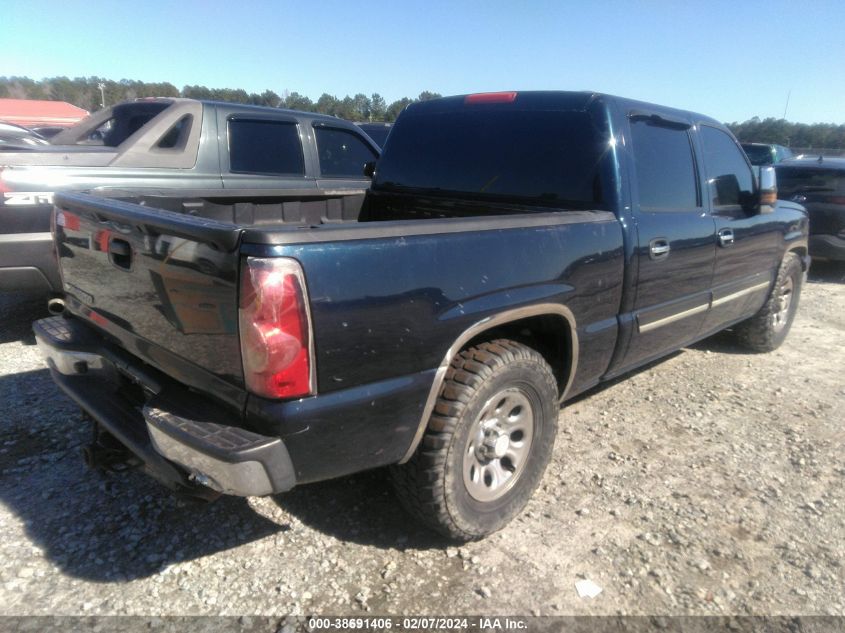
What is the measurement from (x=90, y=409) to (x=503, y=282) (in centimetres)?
171

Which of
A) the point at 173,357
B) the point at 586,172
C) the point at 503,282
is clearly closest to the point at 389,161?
the point at 586,172

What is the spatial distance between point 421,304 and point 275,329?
53 cm

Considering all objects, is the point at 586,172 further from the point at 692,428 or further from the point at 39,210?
the point at 39,210

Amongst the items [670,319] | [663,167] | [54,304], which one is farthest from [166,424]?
[663,167]

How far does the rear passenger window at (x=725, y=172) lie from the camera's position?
12.8 feet

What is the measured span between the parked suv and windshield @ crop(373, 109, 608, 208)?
22.0 ft

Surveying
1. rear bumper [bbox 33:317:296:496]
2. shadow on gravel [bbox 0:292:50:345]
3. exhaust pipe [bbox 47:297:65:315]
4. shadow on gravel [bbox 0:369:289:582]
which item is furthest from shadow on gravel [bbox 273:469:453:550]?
shadow on gravel [bbox 0:292:50:345]

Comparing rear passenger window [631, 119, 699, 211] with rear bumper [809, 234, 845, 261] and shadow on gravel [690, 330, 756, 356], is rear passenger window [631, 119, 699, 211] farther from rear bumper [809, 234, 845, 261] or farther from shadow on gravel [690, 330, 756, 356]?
rear bumper [809, 234, 845, 261]

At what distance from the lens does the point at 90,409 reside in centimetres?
236

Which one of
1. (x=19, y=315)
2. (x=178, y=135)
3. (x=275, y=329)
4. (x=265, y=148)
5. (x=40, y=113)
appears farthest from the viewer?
(x=40, y=113)

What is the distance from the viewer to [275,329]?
5.89 ft

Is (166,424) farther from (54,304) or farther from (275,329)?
(54,304)

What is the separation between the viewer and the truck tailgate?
186 centimetres

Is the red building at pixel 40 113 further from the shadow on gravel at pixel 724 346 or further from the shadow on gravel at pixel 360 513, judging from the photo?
the shadow on gravel at pixel 360 513
